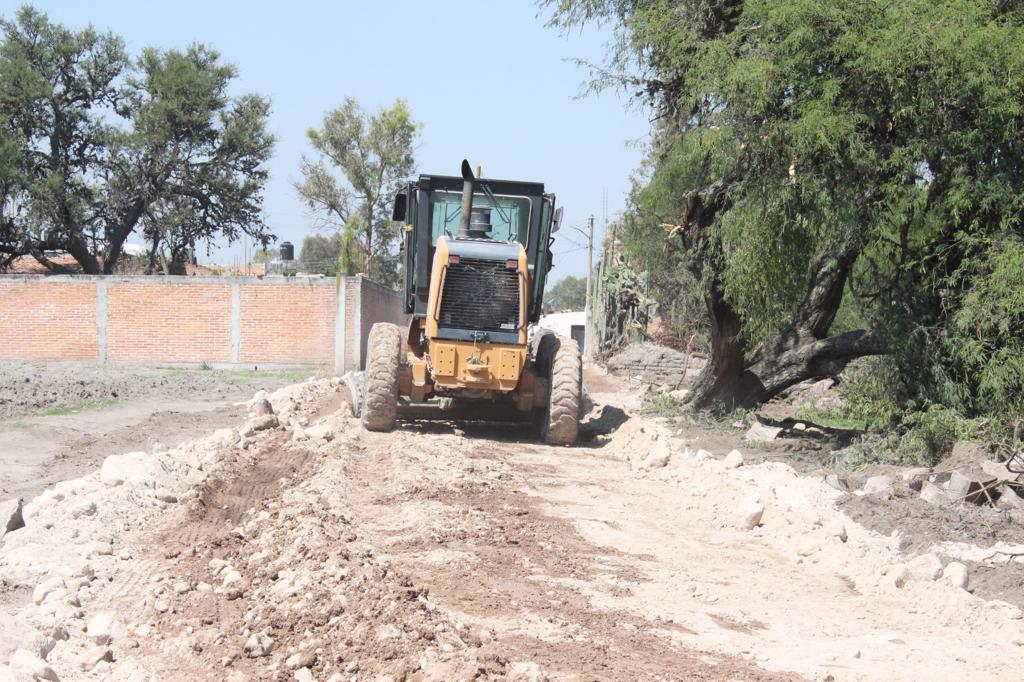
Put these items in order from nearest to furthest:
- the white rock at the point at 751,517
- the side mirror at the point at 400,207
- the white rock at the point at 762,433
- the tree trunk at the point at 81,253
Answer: the white rock at the point at 751,517 → the white rock at the point at 762,433 → the side mirror at the point at 400,207 → the tree trunk at the point at 81,253

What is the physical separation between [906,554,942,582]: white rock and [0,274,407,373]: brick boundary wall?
840 inches

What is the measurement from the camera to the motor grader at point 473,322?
12.6 metres

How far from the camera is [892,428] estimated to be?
11.8m

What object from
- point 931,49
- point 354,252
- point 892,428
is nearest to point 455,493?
point 892,428

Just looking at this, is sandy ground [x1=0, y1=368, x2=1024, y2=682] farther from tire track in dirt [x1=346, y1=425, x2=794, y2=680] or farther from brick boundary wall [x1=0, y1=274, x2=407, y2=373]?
brick boundary wall [x1=0, y1=274, x2=407, y2=373]

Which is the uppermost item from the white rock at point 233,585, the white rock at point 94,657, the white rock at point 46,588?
the white rock at point 46,588

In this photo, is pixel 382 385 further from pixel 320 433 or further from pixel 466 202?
pixel 466 202

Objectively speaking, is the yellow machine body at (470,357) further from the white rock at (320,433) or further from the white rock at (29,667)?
the white rock at (29,667)

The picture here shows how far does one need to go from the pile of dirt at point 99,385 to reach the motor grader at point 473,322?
559cm

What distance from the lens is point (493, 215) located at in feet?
45.6

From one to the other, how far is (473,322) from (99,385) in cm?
985

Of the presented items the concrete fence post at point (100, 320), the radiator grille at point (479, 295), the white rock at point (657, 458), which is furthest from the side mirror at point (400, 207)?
the concrete fence post at point (100, 320)

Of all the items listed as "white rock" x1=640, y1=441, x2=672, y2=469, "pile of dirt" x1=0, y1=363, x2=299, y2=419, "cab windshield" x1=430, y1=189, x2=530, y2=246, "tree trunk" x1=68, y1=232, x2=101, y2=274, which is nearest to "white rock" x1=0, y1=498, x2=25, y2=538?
"white rock" x1=640, y1=441, x2=672, y2=469

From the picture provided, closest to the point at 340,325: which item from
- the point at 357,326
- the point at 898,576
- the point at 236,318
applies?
the point at 357,326
